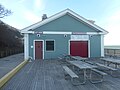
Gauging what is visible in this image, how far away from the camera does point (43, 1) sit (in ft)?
77.9

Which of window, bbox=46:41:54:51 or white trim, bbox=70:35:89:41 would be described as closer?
window, bbox=46:41:54:51

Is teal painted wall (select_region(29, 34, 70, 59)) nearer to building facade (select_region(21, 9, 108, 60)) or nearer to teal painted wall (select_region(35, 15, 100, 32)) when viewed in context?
building facade (select_region(21, 9, 108, 60))

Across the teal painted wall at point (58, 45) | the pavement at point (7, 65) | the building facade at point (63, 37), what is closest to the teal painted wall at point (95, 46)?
the building facade at point (63, 37)

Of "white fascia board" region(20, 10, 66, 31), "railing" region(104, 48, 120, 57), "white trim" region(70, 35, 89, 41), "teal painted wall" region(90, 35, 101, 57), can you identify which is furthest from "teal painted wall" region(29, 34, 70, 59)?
"railing" region(104, 48, 120, 57)

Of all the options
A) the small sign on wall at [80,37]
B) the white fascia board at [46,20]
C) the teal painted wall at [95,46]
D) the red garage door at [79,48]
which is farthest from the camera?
the teal painted wall at [95,46]

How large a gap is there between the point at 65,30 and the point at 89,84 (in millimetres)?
14883

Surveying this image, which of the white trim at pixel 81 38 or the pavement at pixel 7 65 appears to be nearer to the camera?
the pavement at pixel 7 65

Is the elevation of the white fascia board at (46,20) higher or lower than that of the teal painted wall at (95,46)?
higher

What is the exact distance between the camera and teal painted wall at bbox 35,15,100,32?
22.9 m

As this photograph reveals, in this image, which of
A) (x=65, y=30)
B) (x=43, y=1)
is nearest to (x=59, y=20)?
(x=65, y=30)

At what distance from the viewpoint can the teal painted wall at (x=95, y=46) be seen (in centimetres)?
2397

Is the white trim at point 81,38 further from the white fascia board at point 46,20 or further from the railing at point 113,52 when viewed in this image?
the railing at point 113,52

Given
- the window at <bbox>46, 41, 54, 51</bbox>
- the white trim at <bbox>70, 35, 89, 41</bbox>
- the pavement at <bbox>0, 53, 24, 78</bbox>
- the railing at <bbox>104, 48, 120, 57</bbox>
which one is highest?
the white trim at <bbox>70, 35, 89, 41</bbox>

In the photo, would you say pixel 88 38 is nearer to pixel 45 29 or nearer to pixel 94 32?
pixel 94 32
